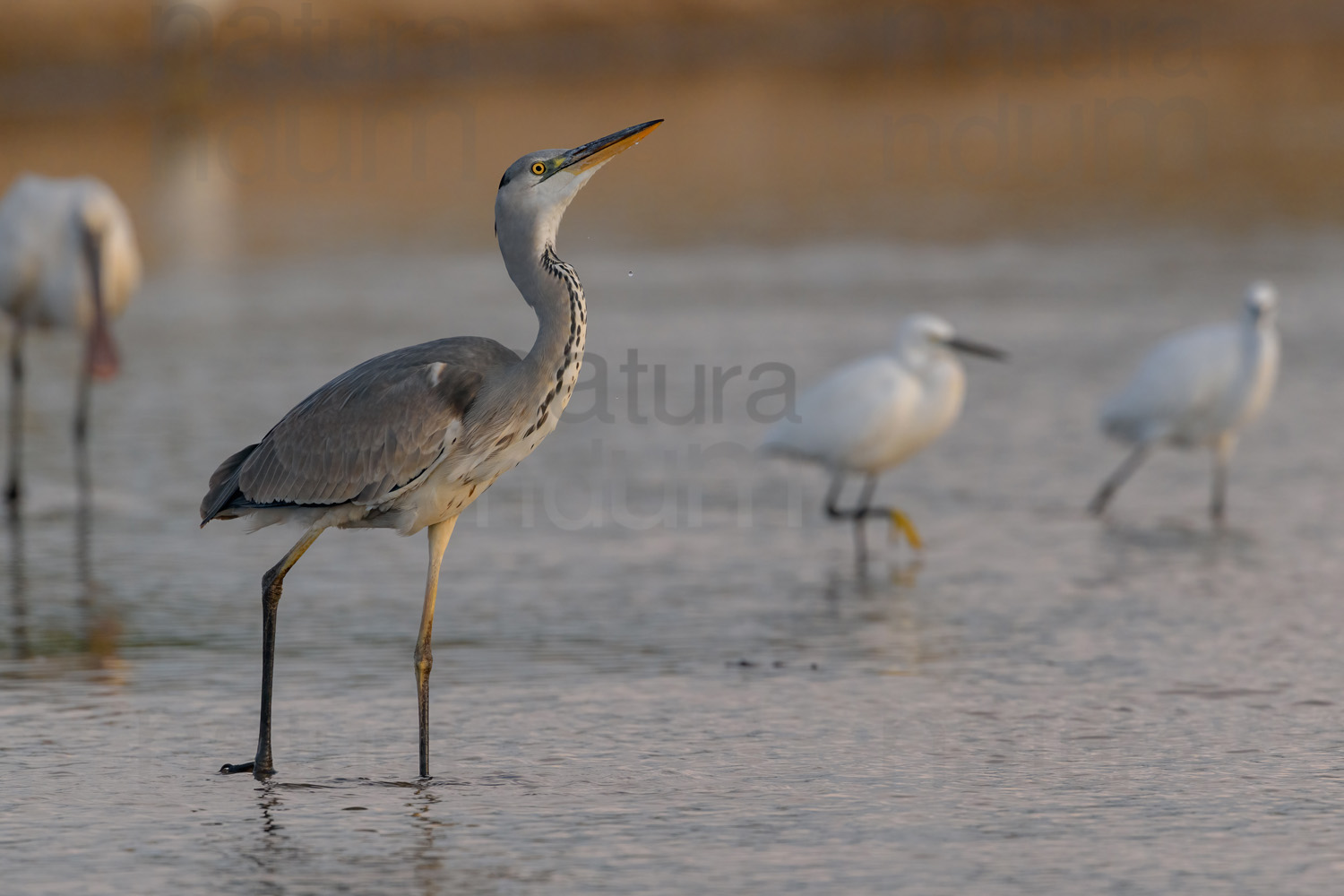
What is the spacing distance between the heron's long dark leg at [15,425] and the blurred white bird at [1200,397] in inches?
206

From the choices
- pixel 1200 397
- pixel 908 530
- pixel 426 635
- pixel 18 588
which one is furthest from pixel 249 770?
pixel 1200 397

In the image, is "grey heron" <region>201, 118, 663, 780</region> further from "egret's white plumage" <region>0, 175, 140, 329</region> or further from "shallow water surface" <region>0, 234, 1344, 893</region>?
"egret's white plumage" <region>0, 175, 140, 329</region>

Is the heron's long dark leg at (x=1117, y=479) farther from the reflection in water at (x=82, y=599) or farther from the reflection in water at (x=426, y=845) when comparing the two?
the reflection in water at (x=426, y=845)

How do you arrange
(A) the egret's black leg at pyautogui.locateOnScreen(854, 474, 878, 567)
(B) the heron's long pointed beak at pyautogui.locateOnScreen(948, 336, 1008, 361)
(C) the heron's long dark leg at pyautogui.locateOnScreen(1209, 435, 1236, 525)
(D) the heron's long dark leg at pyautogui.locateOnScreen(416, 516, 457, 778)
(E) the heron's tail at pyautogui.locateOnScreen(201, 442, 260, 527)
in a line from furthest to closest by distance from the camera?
(B) the heron's long pointed beak at pyautogui.locateOnScreen(948, 336, 1008, 361)
(C) the heron's long dark leg at pyautogui.locateOnScreen(1209, 435, 1236, 525)
(A) the egret's black leg at pyautogui.locateOnScreen(854, 474, 878, 567)
(E) the heron's tail at pyautogui.locateOnScreen(201, 442, 260, 527)
(D) the heron's long dark leg at pyautogui.locateOnScreen(416, 516, 457, 778)

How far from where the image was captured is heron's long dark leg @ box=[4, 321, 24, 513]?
35.7 feet

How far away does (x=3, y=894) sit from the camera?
535 centimetres

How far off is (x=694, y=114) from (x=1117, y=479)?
22070 mm

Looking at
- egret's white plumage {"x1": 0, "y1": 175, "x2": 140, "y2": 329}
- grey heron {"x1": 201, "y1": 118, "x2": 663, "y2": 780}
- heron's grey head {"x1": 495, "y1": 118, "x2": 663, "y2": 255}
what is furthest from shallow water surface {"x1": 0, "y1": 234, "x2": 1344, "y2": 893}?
heron's grey head {"x1": 495, "y1": 118, "x2": 663, "y2": 255}

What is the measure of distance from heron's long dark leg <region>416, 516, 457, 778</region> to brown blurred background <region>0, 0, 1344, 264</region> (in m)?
14.4

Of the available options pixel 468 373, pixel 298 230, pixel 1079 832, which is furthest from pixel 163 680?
pixel 298 230

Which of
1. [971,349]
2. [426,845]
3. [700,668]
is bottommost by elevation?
[426,845]

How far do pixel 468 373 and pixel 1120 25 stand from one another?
42060 mm

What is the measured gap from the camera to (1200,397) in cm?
1079

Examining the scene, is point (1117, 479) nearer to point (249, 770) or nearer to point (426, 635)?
point (426, 635)
